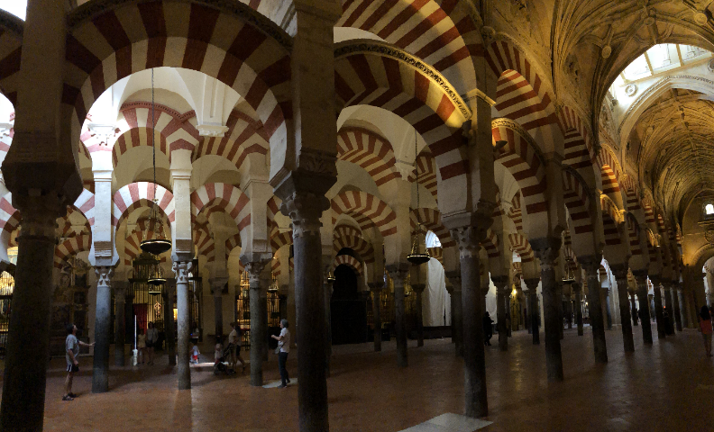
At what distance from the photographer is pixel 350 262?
20875 mm

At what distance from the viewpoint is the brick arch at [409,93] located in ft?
16.8

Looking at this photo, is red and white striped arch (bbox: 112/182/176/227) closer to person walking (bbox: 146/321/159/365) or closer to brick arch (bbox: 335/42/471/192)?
person walking (bbox: 146/321/159/365)

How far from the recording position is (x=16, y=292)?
3.26 metres

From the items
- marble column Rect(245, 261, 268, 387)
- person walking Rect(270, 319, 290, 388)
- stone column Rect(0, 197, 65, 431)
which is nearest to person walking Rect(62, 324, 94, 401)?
marble column Rect(245, 261, 268, 387)

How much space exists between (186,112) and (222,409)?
4.92 m

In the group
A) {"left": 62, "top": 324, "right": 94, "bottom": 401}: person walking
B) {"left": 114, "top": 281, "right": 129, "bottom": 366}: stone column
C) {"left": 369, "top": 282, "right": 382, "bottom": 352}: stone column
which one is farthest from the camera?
{"left": 369, "top": 282, "right": 382, "bottom": 352}: stone column

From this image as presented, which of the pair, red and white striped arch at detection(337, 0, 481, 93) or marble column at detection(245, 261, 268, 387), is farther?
marble column at detection(245, 261, 268, 387)

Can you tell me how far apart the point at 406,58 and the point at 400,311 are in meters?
6.24

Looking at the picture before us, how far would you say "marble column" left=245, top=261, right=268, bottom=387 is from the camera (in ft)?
26.2

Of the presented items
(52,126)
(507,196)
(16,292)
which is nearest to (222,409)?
(16,292)

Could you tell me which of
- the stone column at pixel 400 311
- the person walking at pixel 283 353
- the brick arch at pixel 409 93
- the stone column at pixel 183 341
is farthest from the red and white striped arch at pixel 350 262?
the brick arch at pixel 409 93

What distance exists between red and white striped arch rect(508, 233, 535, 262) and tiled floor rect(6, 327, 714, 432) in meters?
6.42

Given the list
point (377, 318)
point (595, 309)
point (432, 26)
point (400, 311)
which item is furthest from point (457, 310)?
point (432, 26)

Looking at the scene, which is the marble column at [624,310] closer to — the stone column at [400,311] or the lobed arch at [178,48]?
the stone column at [400,311]
